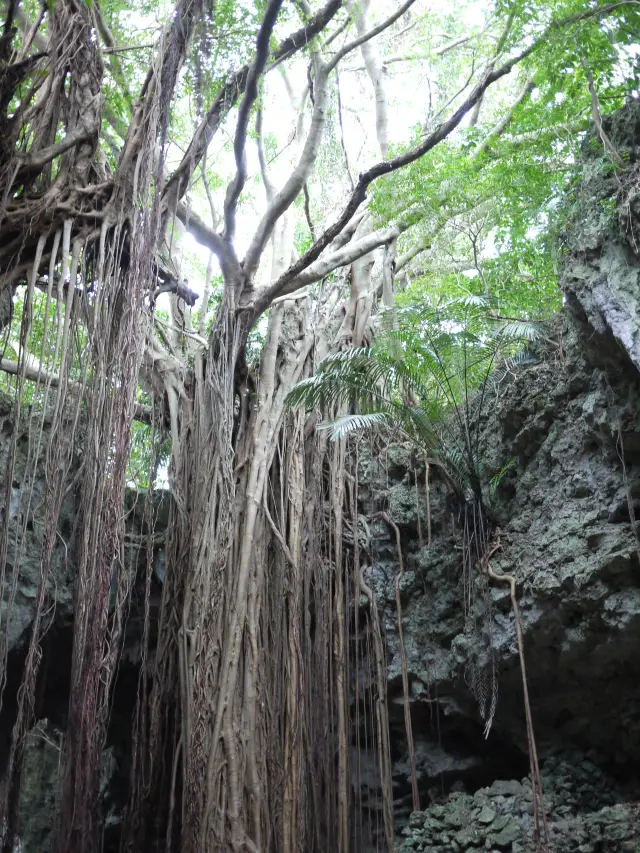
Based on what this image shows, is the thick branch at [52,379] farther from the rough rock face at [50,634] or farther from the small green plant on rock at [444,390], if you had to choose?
the small green plant on rock at [444,390]

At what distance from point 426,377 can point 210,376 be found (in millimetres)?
1426

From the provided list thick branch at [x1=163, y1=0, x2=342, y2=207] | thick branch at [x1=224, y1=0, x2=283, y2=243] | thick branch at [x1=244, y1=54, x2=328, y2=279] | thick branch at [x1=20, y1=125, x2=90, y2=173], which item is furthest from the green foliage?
thick branch at [x1=20, y1=125, x2=90, y2=173]

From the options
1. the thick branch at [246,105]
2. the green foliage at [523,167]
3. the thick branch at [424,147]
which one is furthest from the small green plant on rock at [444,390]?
the thick branch at [246,105]

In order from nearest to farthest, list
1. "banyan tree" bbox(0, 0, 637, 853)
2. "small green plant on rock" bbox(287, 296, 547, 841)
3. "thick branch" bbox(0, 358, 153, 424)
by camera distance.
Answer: "banyan tree" bbox(0, 0, 637, 853)
"thick branch" bbox(0, 358, 153, 424)
"small green plant on rock" bbox(287, 296, 547, 841)

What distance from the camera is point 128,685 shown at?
18.5 ft

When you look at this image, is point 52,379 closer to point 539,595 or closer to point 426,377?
point 426,377

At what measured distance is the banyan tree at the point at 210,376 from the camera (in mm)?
3127

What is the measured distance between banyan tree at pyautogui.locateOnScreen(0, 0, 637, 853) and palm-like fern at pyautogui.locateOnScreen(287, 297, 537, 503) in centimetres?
44

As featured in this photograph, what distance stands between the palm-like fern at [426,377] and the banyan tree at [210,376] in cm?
44

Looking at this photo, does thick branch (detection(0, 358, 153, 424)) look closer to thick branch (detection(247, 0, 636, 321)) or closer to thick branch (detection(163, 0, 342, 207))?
thick branch (detection(163, 0, 342, 207))

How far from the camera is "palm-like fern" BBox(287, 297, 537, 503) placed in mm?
4676

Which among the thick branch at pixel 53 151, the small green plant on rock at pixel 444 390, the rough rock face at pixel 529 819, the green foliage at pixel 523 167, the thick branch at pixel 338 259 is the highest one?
the green foliage at pixel 523 167

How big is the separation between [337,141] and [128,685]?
4.80 metres

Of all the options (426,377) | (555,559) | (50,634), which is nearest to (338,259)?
(426,377)
